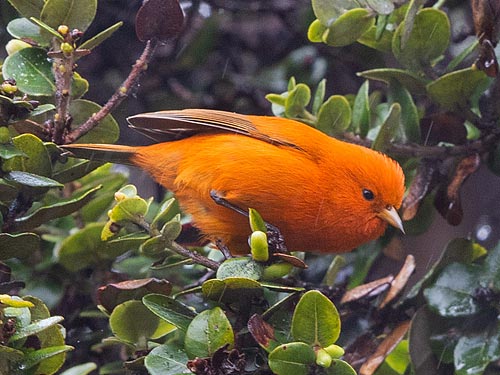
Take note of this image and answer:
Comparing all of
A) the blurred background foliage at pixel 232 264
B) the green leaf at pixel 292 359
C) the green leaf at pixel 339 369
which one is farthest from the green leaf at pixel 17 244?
the green leaf at pixel 339 369

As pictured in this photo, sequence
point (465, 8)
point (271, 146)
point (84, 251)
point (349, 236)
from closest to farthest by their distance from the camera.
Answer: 1. point (84, 251)
2. point (349, 236)
3. point (271, 146)
4. point (465, 8)

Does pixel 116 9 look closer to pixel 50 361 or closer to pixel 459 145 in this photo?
pixel 459 145

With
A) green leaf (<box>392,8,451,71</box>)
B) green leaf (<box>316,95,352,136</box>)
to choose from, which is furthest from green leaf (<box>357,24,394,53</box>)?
green leaf (<box>316,95,352,136</box>)

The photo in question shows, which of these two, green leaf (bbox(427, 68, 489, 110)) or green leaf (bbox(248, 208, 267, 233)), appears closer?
green leaf (bbox(248, 208, 267, 233))

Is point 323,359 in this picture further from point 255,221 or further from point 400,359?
point 400,359

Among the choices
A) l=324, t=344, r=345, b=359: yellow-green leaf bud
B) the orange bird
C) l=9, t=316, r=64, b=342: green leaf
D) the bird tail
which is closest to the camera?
l=9, t=316, r=64, b=342: green leaf

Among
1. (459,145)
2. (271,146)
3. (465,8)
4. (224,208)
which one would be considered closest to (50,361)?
(224,208)

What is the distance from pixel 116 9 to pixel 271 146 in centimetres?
134

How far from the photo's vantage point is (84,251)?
2672 mm

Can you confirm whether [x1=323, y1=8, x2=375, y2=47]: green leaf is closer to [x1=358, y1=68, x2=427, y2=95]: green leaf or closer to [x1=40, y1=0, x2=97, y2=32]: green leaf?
[x1=358, y1=68, x2=427, y2=95]: green leaf

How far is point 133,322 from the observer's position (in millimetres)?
2152

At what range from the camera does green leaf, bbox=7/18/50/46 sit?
2.40 metres

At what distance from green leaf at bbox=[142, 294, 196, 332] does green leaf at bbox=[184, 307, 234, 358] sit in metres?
0.08

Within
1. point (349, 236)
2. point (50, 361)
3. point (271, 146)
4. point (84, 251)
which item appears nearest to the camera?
point (50, 361)
